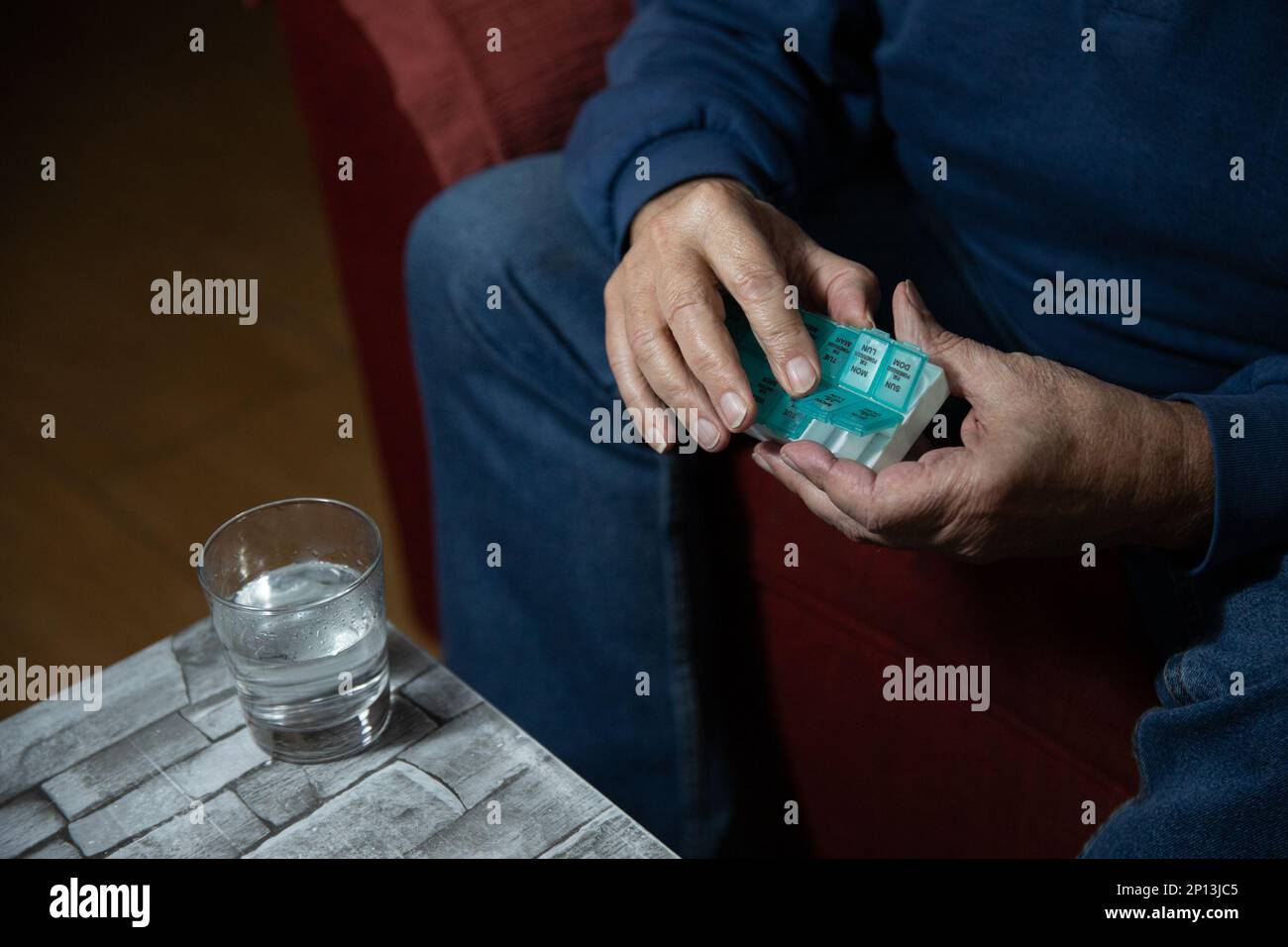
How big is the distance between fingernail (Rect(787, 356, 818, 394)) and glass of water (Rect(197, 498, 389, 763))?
0.24 m

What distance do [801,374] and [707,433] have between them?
77 millimetres

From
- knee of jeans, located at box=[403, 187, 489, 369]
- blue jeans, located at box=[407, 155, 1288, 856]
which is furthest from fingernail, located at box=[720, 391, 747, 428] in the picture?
knee of jeans, located at box=[403, 187, 489, 369]

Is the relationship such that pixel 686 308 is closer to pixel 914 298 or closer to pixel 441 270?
pixel 914 298

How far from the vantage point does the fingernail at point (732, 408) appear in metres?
0.72

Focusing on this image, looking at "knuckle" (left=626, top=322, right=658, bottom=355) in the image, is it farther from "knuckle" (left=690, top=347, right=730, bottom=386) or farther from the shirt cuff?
the shirt cuff

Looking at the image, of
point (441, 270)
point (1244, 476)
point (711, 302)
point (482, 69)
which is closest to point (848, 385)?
point (711, 302)

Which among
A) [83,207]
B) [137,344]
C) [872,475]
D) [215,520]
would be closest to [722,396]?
[872,475]

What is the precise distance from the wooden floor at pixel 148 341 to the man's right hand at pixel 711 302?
73cm

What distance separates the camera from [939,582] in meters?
0.87

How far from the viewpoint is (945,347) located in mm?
736

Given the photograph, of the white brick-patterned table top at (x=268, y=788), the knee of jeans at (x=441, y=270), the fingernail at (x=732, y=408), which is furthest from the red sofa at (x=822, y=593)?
the white brick-patterned table top at (x=268, y=788)

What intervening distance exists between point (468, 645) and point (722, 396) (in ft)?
1.61
